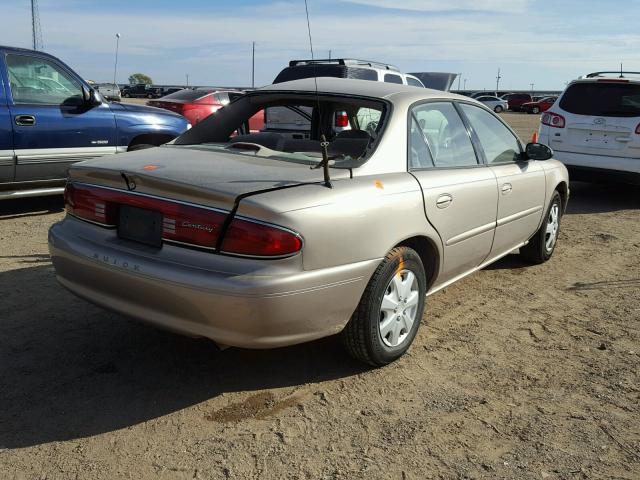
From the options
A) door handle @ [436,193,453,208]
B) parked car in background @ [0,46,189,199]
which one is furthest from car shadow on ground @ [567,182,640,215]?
parked car in background @ [0,46,189,199]

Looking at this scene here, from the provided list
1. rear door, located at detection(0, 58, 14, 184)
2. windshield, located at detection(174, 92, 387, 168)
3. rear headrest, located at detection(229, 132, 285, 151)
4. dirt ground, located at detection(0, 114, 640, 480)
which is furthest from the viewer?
rear door, located at detection(0, 58, 14, 184)

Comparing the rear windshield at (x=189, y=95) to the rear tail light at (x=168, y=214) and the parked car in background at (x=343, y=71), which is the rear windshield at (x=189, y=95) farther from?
the rear tail light at (x=168, y=214)

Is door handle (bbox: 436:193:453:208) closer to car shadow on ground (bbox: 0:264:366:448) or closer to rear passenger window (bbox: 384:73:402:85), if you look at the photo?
car shadow on ground (bbox: 0:264:366:448)

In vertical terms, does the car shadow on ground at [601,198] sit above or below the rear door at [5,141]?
below

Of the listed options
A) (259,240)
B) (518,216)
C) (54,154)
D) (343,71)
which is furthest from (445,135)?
(343,71)

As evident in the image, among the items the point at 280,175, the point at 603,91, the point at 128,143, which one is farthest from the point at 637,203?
the point at 280,175

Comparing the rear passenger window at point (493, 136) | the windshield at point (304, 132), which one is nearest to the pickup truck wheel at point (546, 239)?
the rear passenger window at point (493, 136)

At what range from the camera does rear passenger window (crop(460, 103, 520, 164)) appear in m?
4.50

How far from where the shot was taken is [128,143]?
757 centimetres

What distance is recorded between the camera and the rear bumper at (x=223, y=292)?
2781 mm

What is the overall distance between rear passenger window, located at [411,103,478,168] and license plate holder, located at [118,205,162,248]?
157cm

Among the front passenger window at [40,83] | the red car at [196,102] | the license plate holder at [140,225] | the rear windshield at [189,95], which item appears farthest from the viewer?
the rear windshield at [189,95]

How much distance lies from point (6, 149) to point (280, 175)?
14.7ft

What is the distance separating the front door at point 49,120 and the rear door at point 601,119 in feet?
20.2
